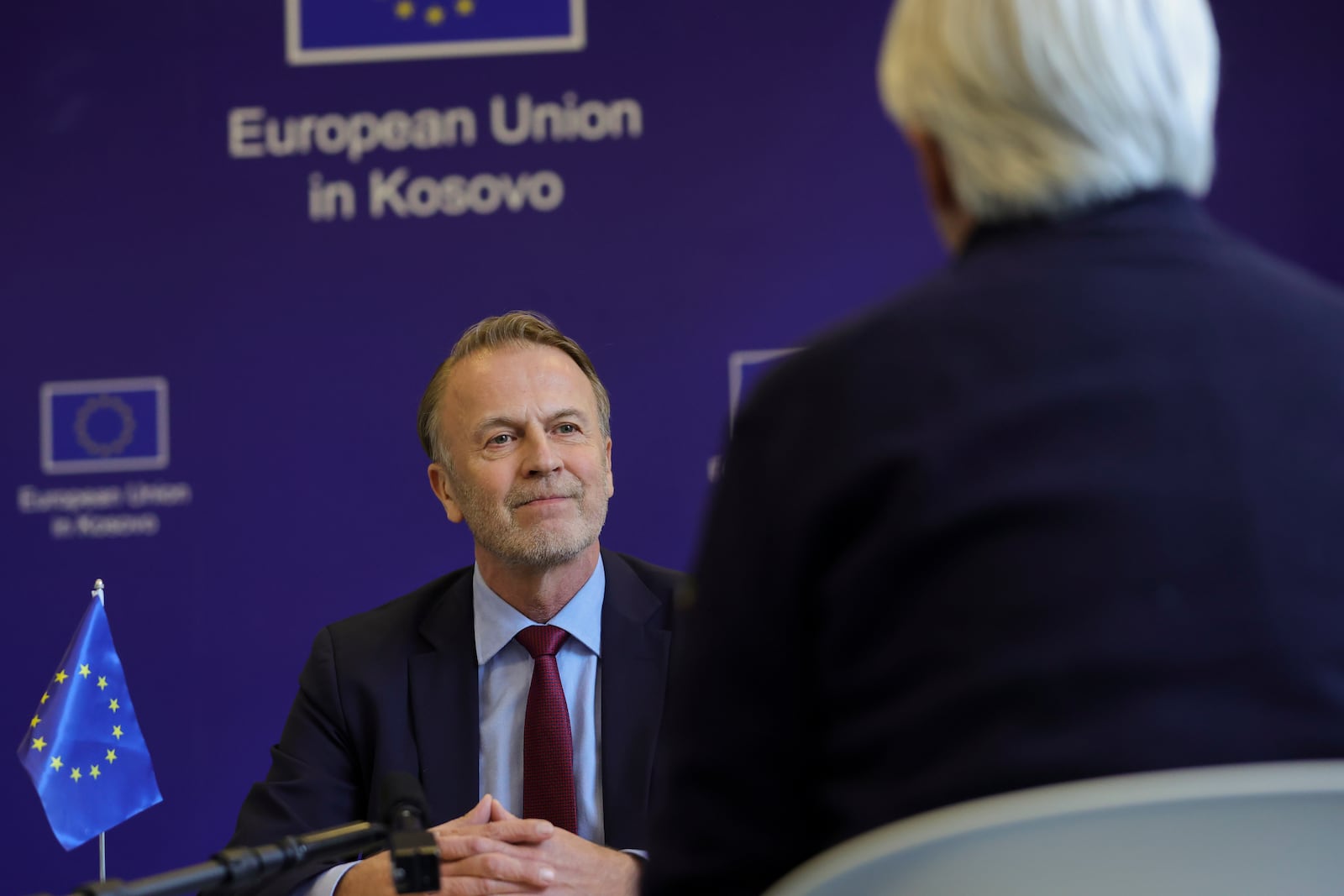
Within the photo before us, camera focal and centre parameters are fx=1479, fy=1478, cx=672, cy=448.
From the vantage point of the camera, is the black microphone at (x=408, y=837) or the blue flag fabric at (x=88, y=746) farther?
the blue flag fabric at (x=88, y=746)

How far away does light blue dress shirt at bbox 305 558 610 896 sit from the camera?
2.34m

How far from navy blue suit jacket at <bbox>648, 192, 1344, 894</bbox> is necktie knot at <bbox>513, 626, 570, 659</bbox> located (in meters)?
1.50

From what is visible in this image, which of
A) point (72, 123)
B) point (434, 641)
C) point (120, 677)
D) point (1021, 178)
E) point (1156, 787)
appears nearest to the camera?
point (1156, 787)

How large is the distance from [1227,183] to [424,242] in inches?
77.8

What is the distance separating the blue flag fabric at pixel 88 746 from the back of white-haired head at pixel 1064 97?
2363 mm

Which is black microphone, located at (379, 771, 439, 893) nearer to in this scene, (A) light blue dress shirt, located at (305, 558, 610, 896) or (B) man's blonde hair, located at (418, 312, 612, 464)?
(A) light blue dress shirt, located at (305, 558, 610, 896)

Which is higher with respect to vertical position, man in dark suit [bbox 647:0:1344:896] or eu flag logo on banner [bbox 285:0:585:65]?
eu flag logo on banner [bbox 285:0:585:65]

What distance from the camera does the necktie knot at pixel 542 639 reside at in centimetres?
Result: 244

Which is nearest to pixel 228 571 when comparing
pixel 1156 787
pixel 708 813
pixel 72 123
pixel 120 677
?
pixel 120 677

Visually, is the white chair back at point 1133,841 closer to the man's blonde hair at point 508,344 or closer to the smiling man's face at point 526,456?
the smiling man's face at point 526,456

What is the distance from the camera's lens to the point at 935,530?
2.81 ft

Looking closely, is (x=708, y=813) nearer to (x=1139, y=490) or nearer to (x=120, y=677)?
(x=1139, y=490)

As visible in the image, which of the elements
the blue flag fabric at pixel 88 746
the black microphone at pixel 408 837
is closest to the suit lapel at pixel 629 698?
the black microphone at pixel 408 837

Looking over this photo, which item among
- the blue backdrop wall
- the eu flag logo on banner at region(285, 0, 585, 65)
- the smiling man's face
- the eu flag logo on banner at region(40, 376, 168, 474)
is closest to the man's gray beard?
the smiling man's face
